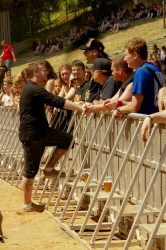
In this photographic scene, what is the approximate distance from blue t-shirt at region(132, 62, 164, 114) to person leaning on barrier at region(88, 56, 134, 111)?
485mm

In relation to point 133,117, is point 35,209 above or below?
below

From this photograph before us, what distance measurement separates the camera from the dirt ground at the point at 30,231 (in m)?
9.57

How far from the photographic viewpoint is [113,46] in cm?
4072

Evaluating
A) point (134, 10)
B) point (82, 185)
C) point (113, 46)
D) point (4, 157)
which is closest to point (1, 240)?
point (82, 185)

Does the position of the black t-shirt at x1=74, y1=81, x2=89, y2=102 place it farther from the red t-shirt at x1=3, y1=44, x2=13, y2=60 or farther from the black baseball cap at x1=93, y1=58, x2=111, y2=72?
the red t-shirt at x1=3, y1=44, x2=13, y2=60

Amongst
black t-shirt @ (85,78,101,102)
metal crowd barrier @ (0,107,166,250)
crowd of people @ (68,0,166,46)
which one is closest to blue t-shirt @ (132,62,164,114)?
metal crowd barrier @ (0,107,166,250)

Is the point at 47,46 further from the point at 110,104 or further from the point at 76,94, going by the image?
the point at 110,104

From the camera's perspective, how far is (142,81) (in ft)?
29.3

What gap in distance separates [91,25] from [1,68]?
20.6 m

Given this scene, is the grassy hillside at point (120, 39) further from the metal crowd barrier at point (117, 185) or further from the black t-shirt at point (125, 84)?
the black t-shirt at point (125, 84)

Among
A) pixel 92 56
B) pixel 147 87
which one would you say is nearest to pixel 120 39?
pixel 92 56

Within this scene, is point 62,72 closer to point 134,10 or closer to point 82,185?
point 82,185

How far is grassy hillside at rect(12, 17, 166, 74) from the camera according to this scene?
3878cm

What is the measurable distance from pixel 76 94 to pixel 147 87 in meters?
3.37
